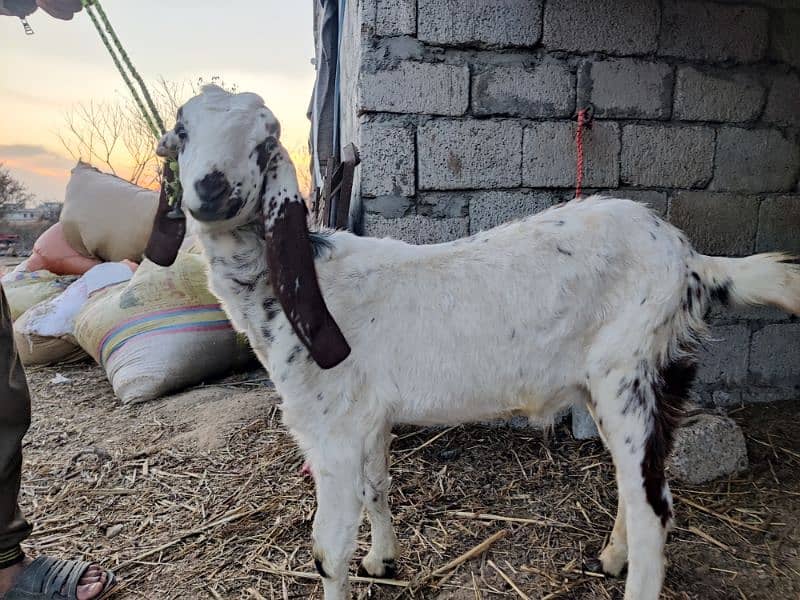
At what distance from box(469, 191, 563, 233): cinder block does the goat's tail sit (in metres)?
1.38

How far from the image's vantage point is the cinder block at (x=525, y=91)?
10.0 ft

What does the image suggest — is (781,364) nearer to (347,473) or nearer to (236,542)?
(347,473)

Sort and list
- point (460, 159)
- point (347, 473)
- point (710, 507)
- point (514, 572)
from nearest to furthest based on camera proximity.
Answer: point (347, 473) → point (514, 572) → point (710, 507) → point (460, 159)

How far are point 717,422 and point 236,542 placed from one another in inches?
89.6

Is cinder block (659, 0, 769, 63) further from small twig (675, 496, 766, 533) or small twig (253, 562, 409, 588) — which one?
small twig (253, 562, 409, 588)

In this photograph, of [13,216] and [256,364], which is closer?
[256,364]

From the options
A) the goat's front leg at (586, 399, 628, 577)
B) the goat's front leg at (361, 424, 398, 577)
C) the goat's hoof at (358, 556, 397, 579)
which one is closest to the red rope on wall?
the goat's front leg at (586, 399, 628, 577)

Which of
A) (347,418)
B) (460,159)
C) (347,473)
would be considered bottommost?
(347,473)

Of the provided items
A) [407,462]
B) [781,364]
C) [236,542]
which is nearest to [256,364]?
[407,462]

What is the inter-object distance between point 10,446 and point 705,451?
2.87 meters

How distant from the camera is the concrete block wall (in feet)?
9.84

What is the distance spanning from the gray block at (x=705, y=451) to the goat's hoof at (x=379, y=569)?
147 cm

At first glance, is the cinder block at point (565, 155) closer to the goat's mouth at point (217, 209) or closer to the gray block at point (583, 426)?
the gray block at point (583, 426)

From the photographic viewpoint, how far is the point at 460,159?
121 inches
